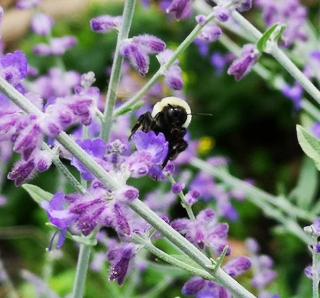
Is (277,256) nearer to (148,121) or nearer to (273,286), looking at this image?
(273,286)

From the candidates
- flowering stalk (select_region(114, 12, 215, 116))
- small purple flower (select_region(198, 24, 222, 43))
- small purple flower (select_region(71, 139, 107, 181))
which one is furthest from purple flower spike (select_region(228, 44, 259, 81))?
small purple flower (select_region(71, 139, 107, 181))

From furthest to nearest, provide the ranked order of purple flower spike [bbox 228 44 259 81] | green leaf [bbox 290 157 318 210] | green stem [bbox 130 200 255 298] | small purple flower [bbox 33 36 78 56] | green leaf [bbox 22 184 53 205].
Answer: small purple flower [bbox 33 36 78 56] < green leaf [bbox 290 157 318 210] < purple flower spike [bbox 228 44 259 81] < green leaf [bbox 22 184 53 205] < green stem [bbox 130 200 255 298]

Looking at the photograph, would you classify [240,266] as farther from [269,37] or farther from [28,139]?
[28,139]

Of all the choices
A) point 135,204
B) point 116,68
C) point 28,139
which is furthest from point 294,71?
point 28,139

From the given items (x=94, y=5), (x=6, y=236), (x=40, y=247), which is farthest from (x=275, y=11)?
(x=94, y=5)

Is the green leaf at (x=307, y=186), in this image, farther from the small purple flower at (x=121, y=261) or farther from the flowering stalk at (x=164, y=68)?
the small purple flower at (x=121, y=261)

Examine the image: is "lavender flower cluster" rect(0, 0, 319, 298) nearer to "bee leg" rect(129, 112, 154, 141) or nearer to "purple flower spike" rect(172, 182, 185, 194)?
"purple flower spike" rect(172, 182, 185, 194)
